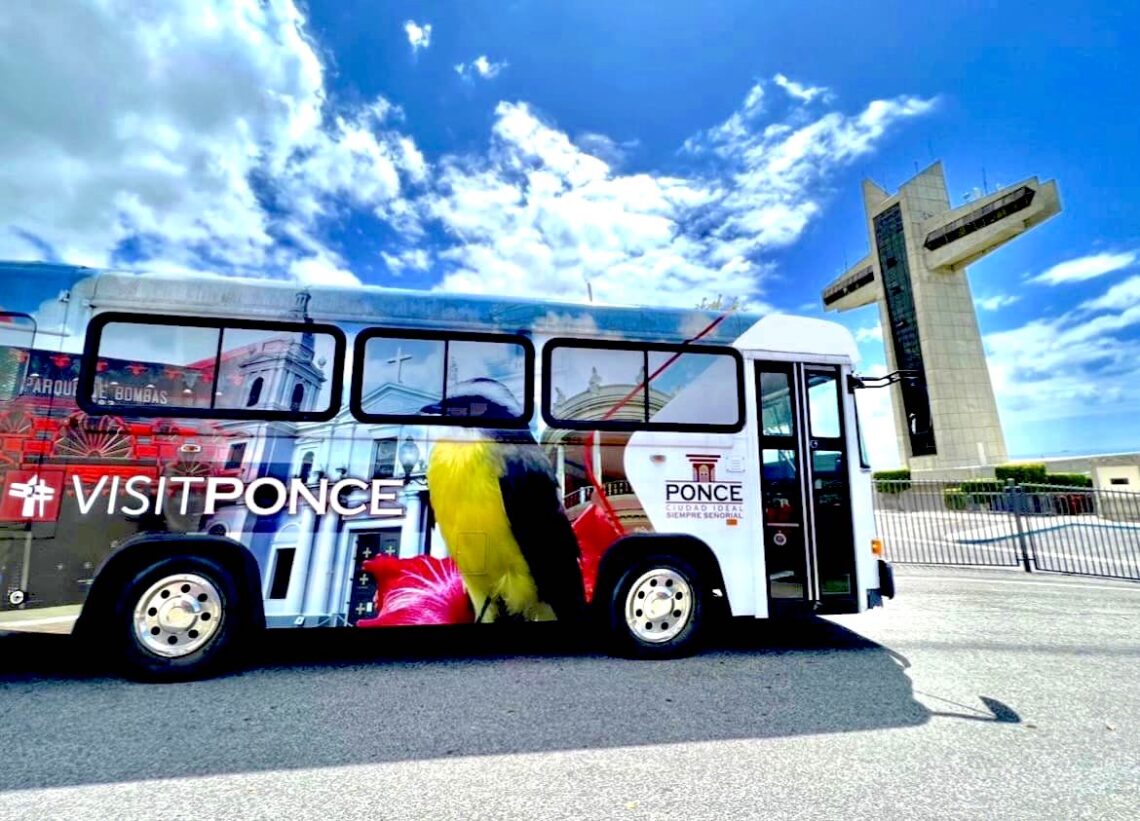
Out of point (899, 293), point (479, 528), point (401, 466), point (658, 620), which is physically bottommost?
point (658, 620)

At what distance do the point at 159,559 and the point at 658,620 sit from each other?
13.0ft

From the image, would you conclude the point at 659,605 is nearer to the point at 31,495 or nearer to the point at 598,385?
the point at 598,385

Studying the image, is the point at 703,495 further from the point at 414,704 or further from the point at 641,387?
the point at 414,704

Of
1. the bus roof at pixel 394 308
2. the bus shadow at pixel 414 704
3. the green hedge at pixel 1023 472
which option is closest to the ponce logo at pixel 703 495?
the bus roof at pixel 394 308

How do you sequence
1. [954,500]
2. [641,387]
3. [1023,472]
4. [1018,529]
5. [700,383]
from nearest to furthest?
1. [641,387]
2. [700,383]
3. [1018,529]
4. [954,500]
5. [1023,472]

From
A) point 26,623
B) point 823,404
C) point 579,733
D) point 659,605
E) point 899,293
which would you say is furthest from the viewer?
point 899,293

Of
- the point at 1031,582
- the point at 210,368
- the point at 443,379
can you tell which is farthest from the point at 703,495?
the point at 1031,582

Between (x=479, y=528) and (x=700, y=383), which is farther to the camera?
(x=700, y=383)

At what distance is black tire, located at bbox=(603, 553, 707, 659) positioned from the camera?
4699 mm

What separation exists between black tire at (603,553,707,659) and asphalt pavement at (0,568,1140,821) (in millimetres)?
136

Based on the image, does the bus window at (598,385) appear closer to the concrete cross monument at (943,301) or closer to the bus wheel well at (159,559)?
the bus wheel well at (159,559)

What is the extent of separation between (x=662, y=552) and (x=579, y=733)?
1811mm

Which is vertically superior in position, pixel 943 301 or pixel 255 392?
pixel 943 301

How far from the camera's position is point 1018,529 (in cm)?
1117
